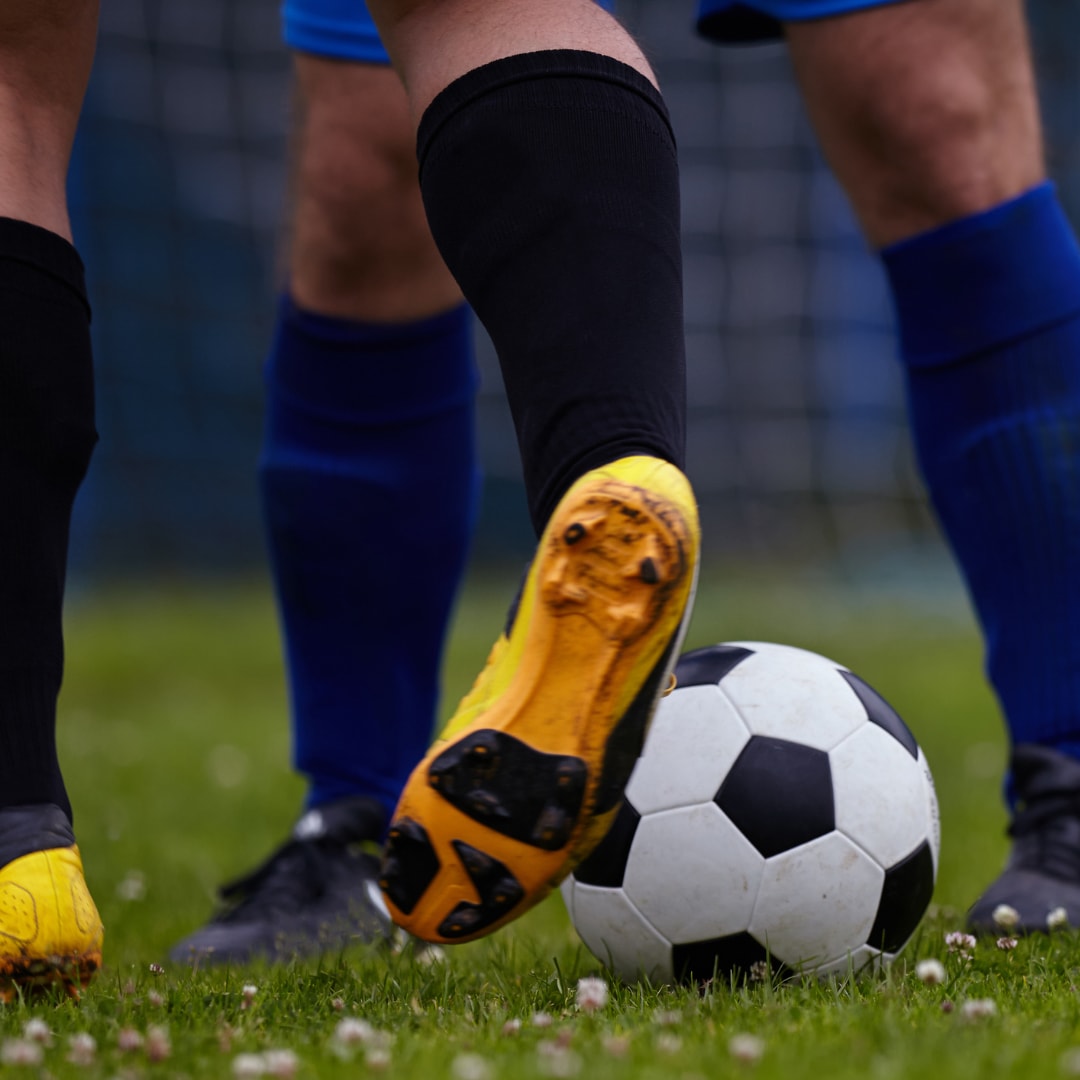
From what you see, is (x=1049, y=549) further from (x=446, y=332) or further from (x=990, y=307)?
(x=446, y=332)

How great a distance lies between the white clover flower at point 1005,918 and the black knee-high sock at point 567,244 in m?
1.00

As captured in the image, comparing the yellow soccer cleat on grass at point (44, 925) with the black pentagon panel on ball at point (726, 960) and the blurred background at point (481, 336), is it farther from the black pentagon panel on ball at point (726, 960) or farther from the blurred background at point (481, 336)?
the blurred background at point (481, 336)

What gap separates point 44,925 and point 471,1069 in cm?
61

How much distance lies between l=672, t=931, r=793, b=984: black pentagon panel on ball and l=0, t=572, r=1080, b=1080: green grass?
0.07m

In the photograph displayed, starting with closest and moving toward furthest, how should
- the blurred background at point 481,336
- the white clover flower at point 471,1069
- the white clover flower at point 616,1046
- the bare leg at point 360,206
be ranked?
the white clover flower at point 471,1069 → the white clover flower at point 616,1046 → the bare leg at point 360,206 → the blurred background at point 481,336

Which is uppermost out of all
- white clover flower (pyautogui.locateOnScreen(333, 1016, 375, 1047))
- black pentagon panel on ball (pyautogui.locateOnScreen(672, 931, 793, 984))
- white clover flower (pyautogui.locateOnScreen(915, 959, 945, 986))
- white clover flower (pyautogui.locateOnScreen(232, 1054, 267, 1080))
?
white clover flower (pyautogui.locateOnScreen(232, 1054, 267, 1080))

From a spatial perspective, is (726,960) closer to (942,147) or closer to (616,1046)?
A: (616,1046)

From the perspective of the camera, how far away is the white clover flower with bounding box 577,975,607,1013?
5.26ft

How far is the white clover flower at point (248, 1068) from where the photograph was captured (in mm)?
1293

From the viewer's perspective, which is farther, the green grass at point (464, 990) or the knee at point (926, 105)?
the knee at point (926, 105)

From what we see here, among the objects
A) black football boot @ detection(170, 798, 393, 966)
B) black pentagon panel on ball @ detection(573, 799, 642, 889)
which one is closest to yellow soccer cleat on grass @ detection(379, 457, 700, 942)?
black pentagon panel on ball @ detection(573, 799, 642, 889)

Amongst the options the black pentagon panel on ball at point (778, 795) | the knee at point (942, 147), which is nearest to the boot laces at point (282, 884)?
the black pentagon panel on ball at point (778, 795)

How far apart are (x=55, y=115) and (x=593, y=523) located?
Answer: 37.6 inches

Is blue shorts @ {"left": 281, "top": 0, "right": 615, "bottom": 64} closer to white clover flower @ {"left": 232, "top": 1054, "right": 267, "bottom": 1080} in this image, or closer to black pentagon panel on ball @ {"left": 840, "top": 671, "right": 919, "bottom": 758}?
black pentagon panel on ball @ {"left": 840, "top": 671, "right": 919, "bottom": 758}
